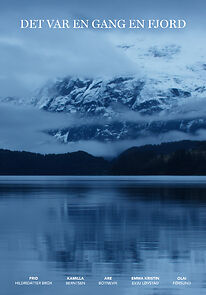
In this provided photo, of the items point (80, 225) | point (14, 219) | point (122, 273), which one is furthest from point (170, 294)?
point (14, 219)

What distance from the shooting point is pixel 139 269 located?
3512 centimetres

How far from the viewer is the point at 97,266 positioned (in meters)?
36.1

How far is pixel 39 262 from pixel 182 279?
930cm

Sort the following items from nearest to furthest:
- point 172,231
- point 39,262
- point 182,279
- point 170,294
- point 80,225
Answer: point 170,294
point 182,279
point 39,262
point 172,231
point 80,225

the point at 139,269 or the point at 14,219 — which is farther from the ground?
the point at 14,219

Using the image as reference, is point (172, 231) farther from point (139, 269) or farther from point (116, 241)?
point (139, 269)

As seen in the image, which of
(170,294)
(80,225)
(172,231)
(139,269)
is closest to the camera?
(170,294)

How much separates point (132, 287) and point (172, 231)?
79.7 ft

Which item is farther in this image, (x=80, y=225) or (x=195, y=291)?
(x=80, y=225)

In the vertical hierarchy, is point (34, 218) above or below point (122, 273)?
above

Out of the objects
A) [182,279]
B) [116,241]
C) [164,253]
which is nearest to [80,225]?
[116,241]

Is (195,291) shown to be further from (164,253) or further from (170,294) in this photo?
(164,253)

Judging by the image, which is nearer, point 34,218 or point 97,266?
point 97,266

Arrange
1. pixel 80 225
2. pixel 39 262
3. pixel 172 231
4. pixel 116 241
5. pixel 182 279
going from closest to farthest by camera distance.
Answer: pixel 182 279 < pixel 39 262 < pixel 116 241 < pixel 172 231 < pixel 80 225
